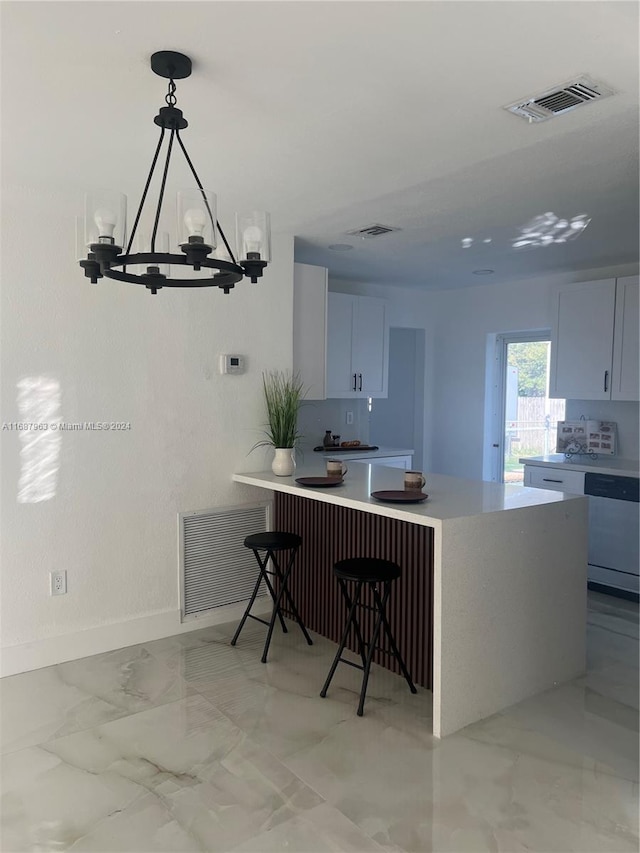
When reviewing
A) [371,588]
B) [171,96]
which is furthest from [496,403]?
[171,96]

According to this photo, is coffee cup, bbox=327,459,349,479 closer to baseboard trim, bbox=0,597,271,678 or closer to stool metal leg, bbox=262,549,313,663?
stool metal leg, bbox=262,549,313,663

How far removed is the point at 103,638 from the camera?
A: 372 centimetres

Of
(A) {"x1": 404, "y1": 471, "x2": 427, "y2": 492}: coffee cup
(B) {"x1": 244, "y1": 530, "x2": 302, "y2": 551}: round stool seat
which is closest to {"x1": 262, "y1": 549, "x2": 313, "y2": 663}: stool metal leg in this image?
(B) {"x1": 244, "y1": 530, "x2": 302, "y2": 551}: round stool seat

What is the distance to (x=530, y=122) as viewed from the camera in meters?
2.54

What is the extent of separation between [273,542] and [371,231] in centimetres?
210

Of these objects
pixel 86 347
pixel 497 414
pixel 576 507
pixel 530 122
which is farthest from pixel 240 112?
pixel 497 414

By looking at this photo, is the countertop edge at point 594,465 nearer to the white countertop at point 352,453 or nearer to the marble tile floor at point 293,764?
the white countertop at point 352,453

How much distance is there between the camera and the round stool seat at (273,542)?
3.63 metres

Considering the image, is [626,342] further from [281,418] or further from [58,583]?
[58,583]

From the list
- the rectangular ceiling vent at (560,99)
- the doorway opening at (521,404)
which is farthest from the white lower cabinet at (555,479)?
the rectangular ceiling vent at (560,99)

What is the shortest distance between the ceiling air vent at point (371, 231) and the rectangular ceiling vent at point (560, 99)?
1.71 m

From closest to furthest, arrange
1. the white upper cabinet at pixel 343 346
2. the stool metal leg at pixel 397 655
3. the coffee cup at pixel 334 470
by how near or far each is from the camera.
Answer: the stool metal leg at pixel 397 655, the coffee cup at pixel 334 470, the white upper cabinet at pixel 343 346

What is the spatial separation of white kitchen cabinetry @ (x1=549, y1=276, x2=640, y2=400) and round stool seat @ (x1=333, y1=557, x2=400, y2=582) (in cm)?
283

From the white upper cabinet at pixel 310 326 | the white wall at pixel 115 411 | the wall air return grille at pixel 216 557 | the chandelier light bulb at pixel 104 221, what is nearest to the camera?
the chandelier light bulb at pixel 104 221
